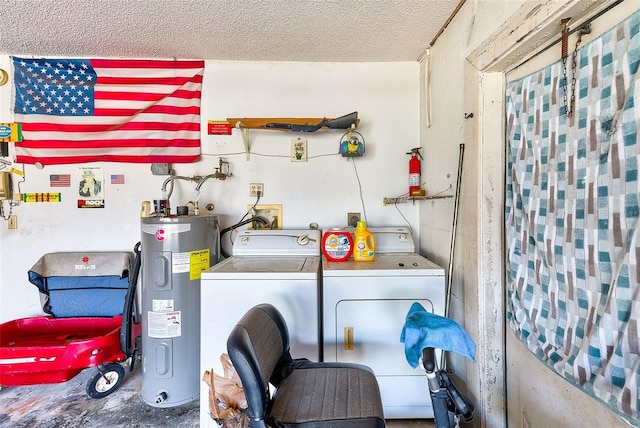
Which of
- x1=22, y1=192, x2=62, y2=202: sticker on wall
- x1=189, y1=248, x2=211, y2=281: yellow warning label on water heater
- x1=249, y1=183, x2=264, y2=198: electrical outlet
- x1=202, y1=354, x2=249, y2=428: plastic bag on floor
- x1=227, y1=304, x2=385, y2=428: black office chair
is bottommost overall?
x1=202, y1=354, x2=249, y2=428: plastic bag on floor

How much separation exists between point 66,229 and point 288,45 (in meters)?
2.26

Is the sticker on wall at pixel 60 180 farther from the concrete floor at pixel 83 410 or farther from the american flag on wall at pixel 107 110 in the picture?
the concrete floor at pixel 83 410

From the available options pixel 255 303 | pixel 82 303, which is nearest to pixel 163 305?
pixel 255 303

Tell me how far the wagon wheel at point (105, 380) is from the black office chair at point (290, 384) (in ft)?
4.54

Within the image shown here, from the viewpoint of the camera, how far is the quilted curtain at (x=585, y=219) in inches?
28.5

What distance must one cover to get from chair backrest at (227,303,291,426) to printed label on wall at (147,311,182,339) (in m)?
0.89

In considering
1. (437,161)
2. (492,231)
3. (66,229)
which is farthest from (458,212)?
(66,229)

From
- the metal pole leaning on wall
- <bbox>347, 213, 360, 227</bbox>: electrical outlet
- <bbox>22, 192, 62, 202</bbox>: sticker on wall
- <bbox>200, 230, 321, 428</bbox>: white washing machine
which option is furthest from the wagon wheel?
the metal pole leaning on wall

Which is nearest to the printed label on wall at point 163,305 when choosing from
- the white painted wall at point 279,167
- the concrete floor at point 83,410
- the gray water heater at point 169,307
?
the gray water heater at point 169,307

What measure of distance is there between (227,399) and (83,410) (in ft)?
3.73

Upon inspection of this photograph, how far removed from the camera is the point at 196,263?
170 centimetres

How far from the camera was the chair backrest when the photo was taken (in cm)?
87

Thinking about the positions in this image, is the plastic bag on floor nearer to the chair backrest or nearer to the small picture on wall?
the chair backrest

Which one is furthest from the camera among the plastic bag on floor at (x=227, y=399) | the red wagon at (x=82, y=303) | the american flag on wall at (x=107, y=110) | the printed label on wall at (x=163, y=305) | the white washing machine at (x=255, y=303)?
the american flag on wall at (x=107, y=110)
